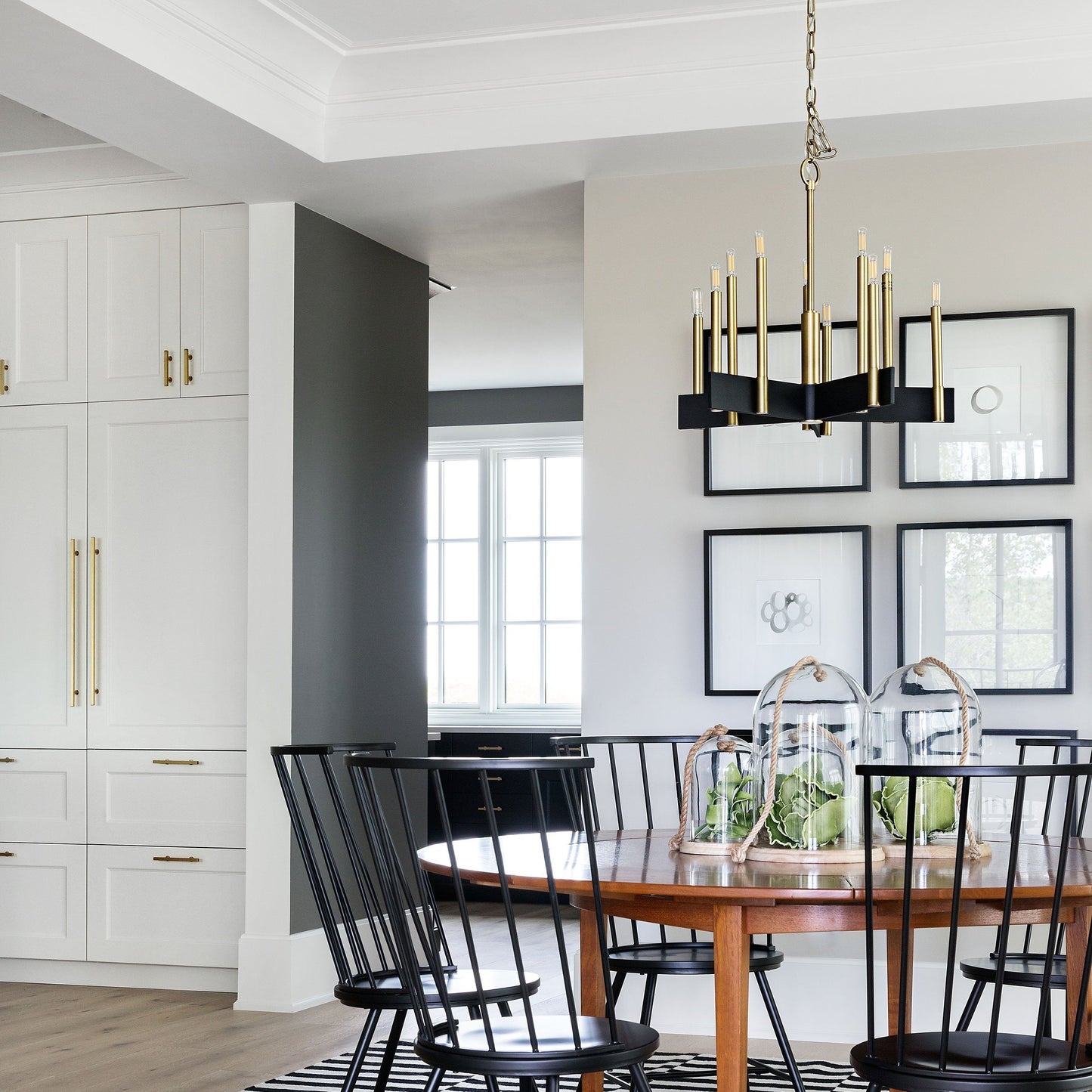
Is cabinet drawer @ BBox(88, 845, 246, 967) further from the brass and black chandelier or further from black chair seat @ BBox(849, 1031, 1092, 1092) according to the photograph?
black chair seat @ BBox(849, 1031, 1092, 1092)

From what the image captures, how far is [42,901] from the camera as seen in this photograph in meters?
4.76

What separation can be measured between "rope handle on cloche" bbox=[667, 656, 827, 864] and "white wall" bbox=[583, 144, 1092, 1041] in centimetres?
152

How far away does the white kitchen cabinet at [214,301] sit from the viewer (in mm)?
4703

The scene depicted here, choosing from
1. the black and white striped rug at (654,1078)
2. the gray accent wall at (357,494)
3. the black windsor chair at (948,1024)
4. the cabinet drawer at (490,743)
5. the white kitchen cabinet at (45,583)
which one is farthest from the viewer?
the cabinet drawer at (490,743)

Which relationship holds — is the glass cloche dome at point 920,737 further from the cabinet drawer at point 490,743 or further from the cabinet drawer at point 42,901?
the cabinet drawer at point 490,743

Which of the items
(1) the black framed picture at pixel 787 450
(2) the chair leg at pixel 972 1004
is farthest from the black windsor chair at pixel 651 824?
(1) the black framed picture at pixel 787 450

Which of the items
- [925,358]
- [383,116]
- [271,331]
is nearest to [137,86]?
[383,116]

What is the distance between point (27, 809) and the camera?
480cm

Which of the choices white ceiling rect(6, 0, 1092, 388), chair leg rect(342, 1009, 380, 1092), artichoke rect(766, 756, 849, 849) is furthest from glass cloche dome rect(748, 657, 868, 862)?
white ceiling rect(6, 0, 1092, 388)

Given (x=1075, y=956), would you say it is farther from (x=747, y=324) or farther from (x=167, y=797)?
(x=167, y=797)

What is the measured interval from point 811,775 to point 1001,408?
1847 mm

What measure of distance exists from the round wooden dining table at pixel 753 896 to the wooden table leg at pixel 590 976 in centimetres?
39

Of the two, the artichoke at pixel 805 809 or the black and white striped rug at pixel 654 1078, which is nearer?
the artichoke at pixel 805 809

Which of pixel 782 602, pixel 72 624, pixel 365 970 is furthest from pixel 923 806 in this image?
pixel 72 624
